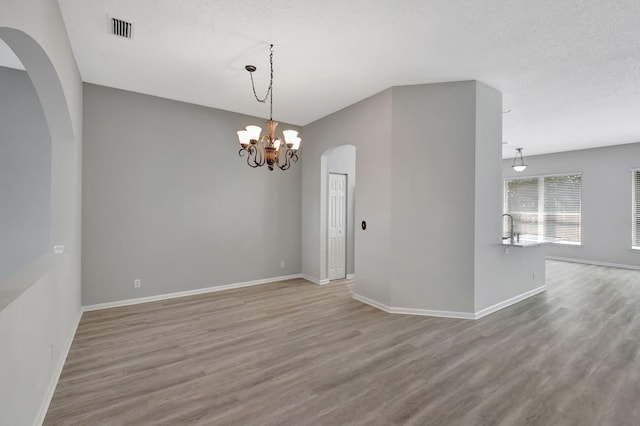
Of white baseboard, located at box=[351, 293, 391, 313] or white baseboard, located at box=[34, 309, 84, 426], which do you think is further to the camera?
white baseboard, located at box=[351, 293, 391, 313]

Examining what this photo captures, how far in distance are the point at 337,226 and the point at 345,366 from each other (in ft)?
11.2

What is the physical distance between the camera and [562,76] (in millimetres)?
3699

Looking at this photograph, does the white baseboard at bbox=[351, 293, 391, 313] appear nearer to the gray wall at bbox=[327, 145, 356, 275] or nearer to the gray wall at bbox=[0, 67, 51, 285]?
the gray wall at bbox=[327, 145, 356, 275]

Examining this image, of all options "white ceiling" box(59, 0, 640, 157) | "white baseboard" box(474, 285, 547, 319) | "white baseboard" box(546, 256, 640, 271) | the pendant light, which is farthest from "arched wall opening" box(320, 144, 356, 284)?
"white baseboard" box(546, 256, 640, 271)

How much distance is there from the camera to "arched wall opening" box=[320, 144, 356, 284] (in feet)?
18.4

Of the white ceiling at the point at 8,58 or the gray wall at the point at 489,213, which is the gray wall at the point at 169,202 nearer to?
the white ceiling at the point at 8,58

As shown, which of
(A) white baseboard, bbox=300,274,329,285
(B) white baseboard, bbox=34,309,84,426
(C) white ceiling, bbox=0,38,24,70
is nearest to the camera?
(B) white baseboard, bbox=34,309,84,426

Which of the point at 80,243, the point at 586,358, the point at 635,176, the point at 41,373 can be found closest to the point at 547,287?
the point at 586,358

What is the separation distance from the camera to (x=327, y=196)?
5.71 m

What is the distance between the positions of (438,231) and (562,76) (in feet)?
8.01

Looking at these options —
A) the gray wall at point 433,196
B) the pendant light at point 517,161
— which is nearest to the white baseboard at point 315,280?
the gray wall at point 433,196

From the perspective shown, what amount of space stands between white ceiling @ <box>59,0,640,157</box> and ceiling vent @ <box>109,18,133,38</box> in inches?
2.3

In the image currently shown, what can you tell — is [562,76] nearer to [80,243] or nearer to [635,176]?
[635,176]

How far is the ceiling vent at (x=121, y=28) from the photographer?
2.73 meters
